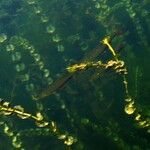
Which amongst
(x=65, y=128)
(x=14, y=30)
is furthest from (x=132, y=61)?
(x=14, y=30)

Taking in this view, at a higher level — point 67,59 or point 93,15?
point 93,15

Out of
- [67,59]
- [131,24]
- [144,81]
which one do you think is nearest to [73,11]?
[131,24]

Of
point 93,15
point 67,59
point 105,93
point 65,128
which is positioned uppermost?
point 93,15

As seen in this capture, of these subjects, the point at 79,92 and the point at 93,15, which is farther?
the point at 93,15

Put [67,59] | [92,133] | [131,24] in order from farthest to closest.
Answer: [131,24] < [67,59] < [92,133]

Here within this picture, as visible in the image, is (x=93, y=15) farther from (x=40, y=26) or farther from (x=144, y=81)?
(x=144, y=81)

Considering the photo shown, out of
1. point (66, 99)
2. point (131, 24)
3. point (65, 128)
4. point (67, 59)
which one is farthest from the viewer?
point (131, 24)
